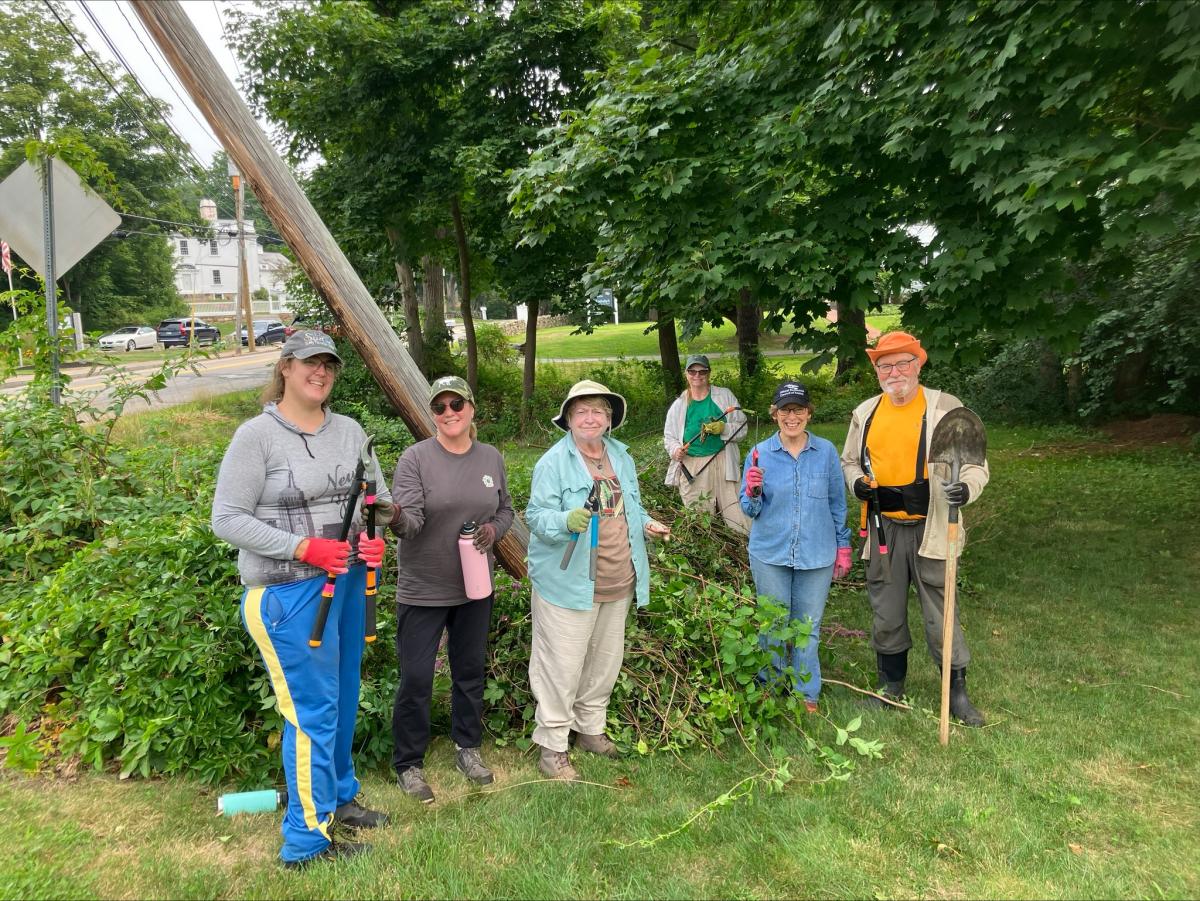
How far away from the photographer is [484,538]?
346 centimetres

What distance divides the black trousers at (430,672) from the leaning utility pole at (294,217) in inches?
37.7

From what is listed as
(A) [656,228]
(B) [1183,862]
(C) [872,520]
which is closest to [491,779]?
(C) [872,520]

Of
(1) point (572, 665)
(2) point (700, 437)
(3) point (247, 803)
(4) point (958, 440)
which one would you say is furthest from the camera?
(2) point (700, 437)

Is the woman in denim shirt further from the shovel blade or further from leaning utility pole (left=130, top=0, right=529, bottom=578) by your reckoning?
leaning utility pole (left=130, top=0, right=529, bottom=578)

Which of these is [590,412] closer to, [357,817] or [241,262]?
[357,817]

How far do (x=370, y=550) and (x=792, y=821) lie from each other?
82.0 inches

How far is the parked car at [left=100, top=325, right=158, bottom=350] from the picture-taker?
34594mm

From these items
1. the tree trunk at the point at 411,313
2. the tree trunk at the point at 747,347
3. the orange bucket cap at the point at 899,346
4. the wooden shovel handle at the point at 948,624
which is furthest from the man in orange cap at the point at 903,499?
the tree trunk at the point at 411,313

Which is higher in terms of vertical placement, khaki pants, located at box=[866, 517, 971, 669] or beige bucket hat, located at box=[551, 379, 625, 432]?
beige bucket hat, located at box=[551, 379, 625, 432]

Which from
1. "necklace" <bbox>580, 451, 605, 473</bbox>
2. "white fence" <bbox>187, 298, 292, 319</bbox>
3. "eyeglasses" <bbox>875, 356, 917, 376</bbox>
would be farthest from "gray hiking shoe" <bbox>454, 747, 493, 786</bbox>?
"white fence" <bbox>187, 298, 292, 319</bbox>

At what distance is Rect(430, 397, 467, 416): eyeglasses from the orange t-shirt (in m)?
2.32

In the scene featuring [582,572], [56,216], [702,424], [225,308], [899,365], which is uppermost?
[225,308]

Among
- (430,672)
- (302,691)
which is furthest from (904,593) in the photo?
(302,691)

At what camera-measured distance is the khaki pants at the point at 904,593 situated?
4.18 m
